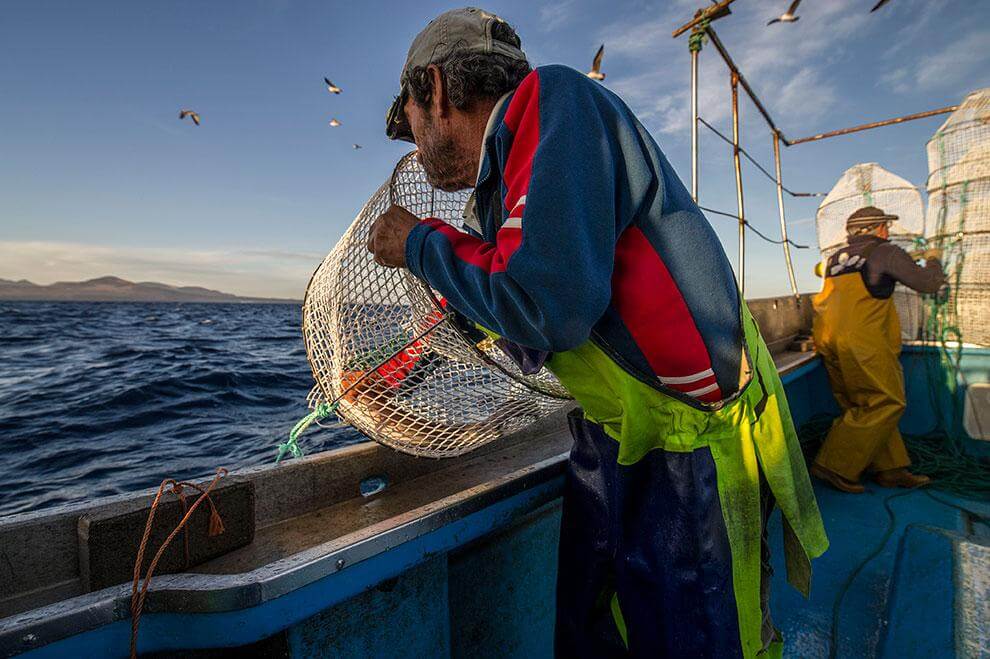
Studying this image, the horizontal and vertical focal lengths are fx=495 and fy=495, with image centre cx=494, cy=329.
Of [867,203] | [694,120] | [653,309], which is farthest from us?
[867,203]

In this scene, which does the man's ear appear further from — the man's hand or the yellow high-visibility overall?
the yellow high-visibility overall

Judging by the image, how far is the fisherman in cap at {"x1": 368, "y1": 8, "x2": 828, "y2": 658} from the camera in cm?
82

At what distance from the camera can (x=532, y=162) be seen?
81cm

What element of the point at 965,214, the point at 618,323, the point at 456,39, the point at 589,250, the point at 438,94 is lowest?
the point at 618,323

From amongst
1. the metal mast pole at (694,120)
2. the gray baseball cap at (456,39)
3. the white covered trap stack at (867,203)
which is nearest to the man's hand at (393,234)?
the gray baseball cap at (456,39)

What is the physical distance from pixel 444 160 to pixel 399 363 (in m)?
0.61

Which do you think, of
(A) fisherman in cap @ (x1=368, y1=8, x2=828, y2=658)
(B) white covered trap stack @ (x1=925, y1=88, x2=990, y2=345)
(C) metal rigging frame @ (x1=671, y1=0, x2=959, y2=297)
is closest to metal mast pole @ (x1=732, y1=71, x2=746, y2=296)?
(C) metal rigging frame @ (x1=671, y1=0, x2=959, y2=297)

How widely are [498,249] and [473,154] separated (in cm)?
43

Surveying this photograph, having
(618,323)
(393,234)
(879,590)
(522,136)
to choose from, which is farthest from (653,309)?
(879,590)

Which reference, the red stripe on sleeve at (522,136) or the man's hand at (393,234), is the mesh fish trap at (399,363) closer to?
the man's hand at (393,234)

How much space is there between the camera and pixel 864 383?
3.58 meters

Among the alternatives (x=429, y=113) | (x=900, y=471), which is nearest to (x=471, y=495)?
(x=429, y=113)

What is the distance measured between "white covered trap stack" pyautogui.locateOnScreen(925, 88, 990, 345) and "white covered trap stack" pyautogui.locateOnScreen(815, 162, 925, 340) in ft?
2.93

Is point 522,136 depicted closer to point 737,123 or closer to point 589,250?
point 589,250
